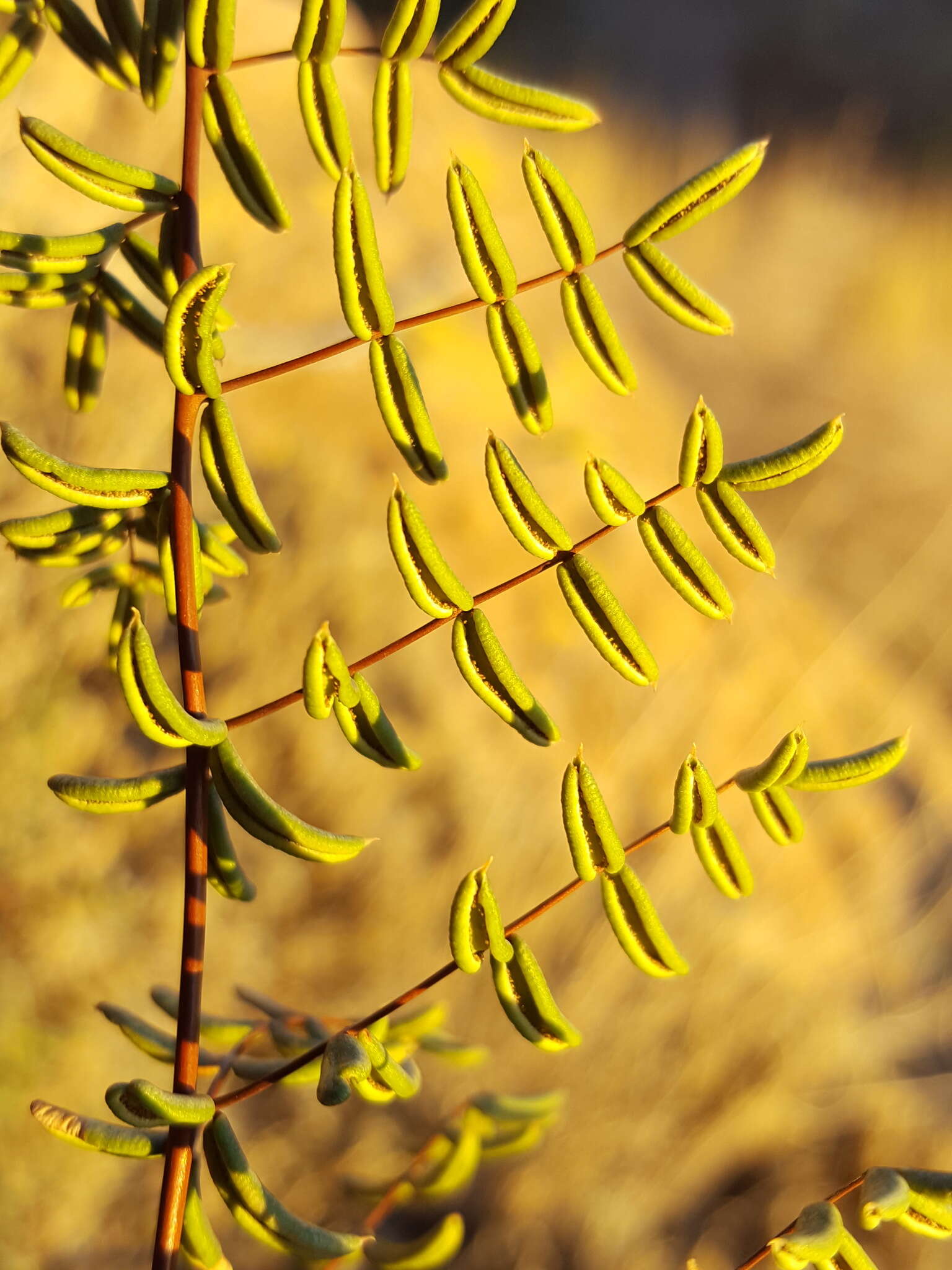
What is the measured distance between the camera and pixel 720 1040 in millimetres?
554

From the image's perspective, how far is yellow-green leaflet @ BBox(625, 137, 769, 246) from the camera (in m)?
0.26

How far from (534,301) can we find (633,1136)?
1.64 ft

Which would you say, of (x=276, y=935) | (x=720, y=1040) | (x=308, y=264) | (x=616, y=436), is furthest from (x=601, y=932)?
(x=308, y=264)

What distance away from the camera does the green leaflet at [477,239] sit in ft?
0.82

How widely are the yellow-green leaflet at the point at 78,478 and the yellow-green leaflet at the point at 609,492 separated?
11cm

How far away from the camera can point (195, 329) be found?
24 cm

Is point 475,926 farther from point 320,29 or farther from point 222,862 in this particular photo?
point 320,29

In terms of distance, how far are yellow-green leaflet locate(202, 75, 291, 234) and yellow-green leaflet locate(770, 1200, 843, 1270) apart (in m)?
0.32

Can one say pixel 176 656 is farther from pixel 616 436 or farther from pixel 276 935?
pixel 616 436

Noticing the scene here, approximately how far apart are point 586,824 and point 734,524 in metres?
0.09

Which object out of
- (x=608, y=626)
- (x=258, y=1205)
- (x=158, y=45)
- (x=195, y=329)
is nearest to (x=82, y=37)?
(x=158, y=45)

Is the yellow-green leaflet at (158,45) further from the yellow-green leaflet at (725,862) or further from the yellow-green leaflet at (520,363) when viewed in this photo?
the yellow-green leaflet at (725,862)

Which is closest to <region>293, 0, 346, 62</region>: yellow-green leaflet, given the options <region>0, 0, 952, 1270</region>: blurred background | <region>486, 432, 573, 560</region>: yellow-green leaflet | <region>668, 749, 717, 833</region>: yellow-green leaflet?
<region>486, 432, 573, 560</region>: yellow-green leaflet

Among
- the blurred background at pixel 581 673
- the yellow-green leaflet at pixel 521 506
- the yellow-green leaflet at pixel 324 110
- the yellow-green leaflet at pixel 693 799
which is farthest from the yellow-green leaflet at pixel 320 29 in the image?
the blurred background at pixel 581 673
